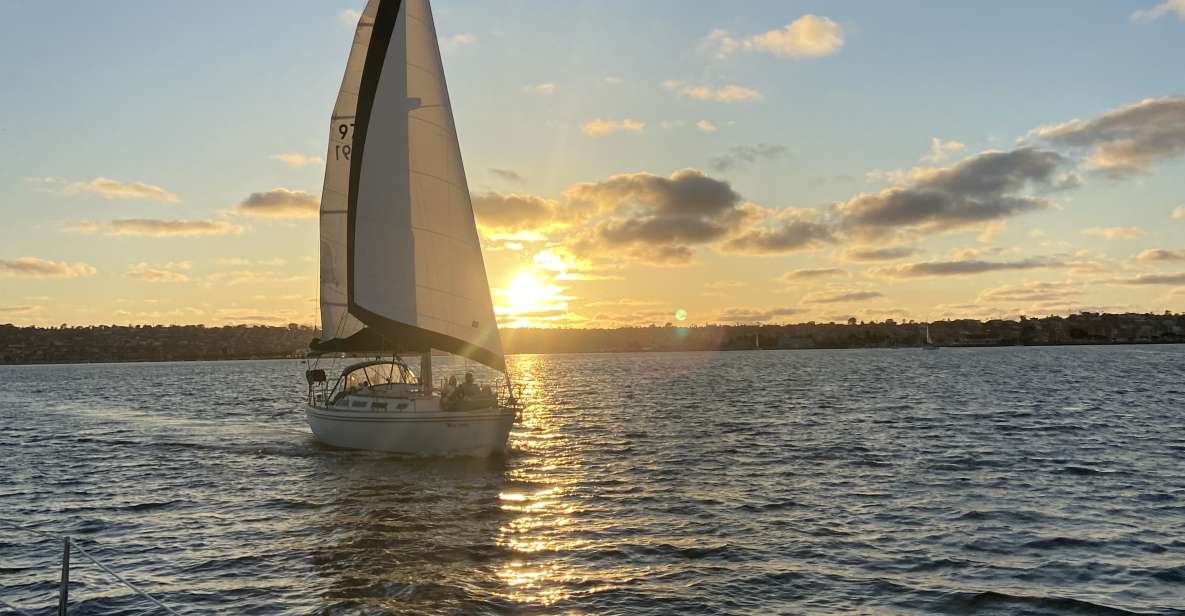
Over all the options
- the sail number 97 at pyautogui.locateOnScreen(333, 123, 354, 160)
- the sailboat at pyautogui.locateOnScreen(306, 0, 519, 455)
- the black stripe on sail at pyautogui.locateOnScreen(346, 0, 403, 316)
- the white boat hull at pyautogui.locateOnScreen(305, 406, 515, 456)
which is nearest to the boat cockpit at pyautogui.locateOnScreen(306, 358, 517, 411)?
Answer: the sailboat at pyautogui.locateOnScreen(306, 0, 519, 455)

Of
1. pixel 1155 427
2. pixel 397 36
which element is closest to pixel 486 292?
pixel 397 36

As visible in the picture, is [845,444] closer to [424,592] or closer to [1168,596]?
[1168,596]

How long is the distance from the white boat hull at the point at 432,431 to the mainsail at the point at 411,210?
237 cm

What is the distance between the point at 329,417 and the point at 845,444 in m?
21.2

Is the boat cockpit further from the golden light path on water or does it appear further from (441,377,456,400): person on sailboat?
the golden light path on water

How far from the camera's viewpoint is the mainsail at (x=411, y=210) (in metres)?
30.2

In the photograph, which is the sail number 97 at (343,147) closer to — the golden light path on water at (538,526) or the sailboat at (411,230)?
the sailboat at (411,230)

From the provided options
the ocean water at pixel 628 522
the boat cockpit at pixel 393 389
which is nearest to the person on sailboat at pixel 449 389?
the boat cockpit at pixel 393 389

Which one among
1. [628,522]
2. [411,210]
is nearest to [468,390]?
[411,210]

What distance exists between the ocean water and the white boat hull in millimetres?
636

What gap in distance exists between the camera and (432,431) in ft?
94.8

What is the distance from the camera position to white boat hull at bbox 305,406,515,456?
28.8 m

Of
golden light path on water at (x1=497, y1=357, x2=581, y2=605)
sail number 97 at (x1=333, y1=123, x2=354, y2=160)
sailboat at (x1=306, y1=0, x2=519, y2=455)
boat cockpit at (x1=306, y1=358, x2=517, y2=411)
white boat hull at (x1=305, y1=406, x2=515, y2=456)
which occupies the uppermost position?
sail number 97 at (x1=333, y1=123, x2=354, y2=160)

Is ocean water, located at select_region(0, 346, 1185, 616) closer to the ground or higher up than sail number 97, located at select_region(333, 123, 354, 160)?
closer to the ground
